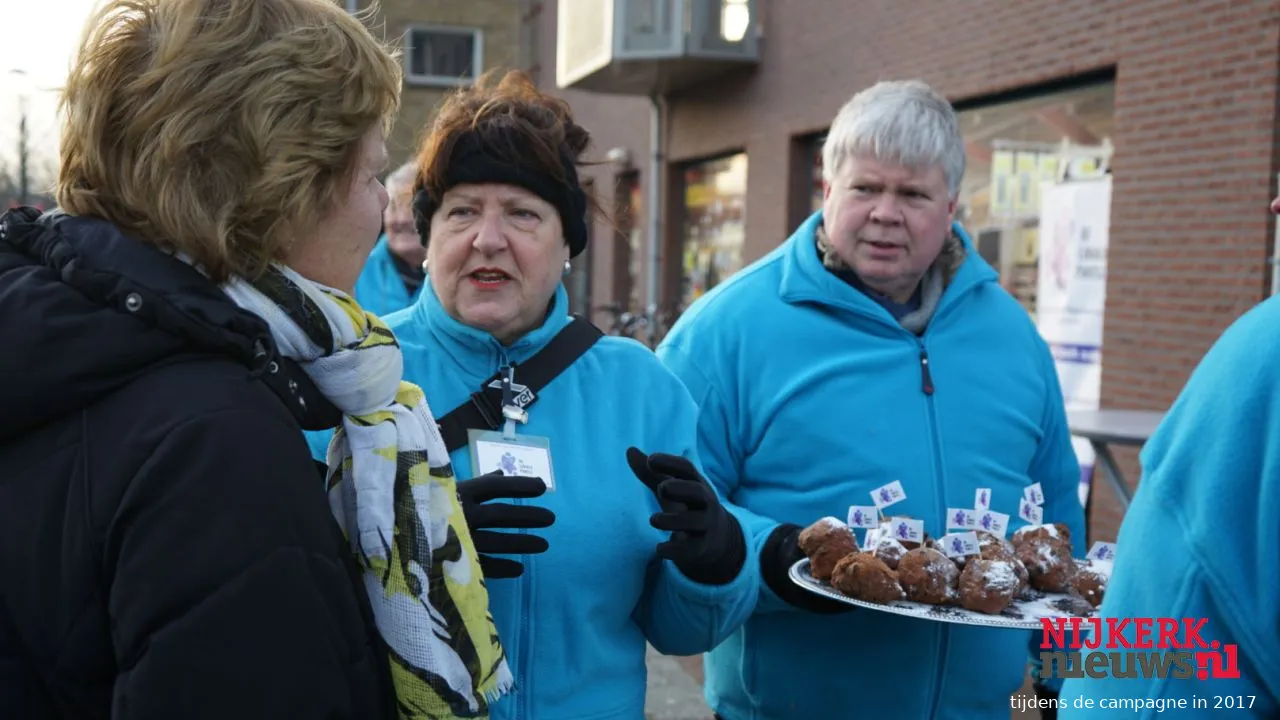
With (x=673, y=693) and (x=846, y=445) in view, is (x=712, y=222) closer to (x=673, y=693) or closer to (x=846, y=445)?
(x=673, y=693)

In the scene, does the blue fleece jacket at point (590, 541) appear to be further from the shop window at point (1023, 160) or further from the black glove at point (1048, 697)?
the shop window at point (1023, 160)

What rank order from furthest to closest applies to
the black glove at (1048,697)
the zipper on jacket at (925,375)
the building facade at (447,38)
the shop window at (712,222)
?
the building facade at (447,38) → the shop window at (712,222) → the black glove at (1048,697) → the zipper on jacket at (925,375)

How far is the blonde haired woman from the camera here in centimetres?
113

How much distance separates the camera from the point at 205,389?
117 centimetres

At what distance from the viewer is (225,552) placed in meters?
1.12

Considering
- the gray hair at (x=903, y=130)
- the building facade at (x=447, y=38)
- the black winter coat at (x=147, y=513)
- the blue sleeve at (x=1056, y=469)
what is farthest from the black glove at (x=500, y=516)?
the building facade at (x=447, y=38)

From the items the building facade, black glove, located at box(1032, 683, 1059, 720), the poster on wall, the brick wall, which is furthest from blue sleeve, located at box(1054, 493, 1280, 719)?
the building facade

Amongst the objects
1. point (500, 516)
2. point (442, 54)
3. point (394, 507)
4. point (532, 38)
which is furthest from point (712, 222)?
point (394, 507)

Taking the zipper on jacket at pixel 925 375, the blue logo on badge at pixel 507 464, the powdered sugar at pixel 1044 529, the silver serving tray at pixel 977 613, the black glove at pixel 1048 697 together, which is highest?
the zipper on jacket at pixel 925 375

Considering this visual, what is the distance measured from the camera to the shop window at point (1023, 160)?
7.60 metres

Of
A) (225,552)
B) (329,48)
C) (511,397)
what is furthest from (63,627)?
(511,397)

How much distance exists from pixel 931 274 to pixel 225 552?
215cm

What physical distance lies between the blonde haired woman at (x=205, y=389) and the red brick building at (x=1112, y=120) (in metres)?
1.19

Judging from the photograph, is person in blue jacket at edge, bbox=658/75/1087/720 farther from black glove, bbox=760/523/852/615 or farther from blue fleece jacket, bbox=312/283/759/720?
blue fleece jacket, bbox=312/283/759/720
